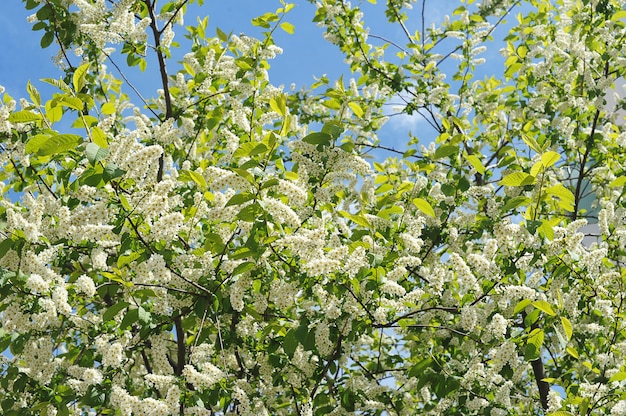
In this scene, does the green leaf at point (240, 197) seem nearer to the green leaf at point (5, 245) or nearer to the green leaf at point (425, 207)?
the green leaf at point (425, 207)

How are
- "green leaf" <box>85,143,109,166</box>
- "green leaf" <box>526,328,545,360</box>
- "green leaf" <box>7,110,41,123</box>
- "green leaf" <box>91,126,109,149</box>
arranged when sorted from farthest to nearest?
"green leaf" <box>526,328,545,360</box>
"green leaf" <box>7,110,41,123</box>
"green leaf" <box>91,126,109,149</box>
"green leaf" <box>85,143,109,166</box>

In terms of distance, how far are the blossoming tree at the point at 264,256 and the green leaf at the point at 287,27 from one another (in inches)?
0.7

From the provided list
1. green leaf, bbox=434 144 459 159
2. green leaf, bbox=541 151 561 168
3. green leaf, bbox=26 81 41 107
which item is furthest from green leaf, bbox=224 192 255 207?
green leaf, bbox=26 81 41 107

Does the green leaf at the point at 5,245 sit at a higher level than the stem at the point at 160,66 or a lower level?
lower

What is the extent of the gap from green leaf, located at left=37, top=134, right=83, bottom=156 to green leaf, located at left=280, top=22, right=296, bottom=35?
8.12ft

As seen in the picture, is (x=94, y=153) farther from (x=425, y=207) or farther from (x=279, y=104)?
(x=425, y=207)

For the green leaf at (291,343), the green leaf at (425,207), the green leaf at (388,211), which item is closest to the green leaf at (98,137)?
the green leaf at (291,343)

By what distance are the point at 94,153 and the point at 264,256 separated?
48.0 inches

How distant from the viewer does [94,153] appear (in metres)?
2.64

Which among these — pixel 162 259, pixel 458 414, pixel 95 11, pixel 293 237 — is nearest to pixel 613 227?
pixel 458 414

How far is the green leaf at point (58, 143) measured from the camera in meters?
2.68

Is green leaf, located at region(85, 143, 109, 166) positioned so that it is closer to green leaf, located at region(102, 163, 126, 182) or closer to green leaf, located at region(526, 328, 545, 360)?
green leaf, located at region(102, 163, 126, 182)

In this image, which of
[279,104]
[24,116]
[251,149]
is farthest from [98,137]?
[279,104]

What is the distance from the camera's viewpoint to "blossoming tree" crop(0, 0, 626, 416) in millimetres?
3201
